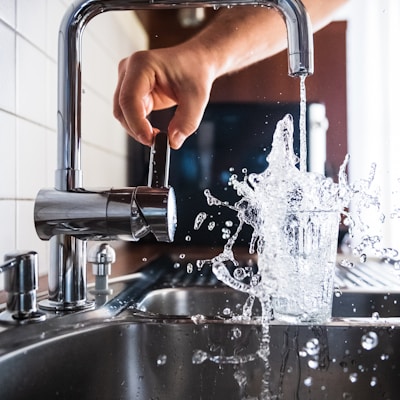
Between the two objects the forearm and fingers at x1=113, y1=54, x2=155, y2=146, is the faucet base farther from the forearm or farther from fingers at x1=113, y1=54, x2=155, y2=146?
the forearm

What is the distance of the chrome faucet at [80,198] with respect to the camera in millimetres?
566

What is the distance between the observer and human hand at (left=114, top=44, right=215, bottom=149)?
0.72 meters

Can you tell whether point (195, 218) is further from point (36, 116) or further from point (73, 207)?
point (73, 207)

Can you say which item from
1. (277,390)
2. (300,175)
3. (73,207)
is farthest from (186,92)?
(277,390)

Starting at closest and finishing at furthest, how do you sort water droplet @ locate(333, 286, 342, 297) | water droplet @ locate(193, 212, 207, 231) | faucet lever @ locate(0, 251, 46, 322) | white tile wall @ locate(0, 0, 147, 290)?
faucet lever @ locate(0, 251, 46, 322), white tile wall @ locate(0, 0, 147, 290), water droplet @ locate(333, 286, 342, 297), water droplet @ locate(193, 212, 207, 231)

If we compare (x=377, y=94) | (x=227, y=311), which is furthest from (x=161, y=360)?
(x=377, y=94)

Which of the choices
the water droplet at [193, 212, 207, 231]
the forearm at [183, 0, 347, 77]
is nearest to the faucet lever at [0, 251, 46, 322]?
the forearm at [183, 0, 347, 77]

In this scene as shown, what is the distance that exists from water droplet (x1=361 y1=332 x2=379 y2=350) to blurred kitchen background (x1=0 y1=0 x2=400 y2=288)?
45 cm

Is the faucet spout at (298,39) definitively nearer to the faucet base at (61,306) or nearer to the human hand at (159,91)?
the human hand at (159,91)

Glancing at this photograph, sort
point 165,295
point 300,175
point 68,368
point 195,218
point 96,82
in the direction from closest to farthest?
1. point 68,368
2. point 300,175
3. point 165,295
4. point 96,82
5. point 195,218

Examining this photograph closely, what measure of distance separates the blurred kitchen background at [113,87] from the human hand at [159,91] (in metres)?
0.14

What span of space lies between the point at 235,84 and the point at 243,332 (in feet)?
2.68

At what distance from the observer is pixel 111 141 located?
1.21 meters

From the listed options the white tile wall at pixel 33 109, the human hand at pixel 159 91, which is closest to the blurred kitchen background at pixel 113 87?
the white tile wall at pixel 33 109
